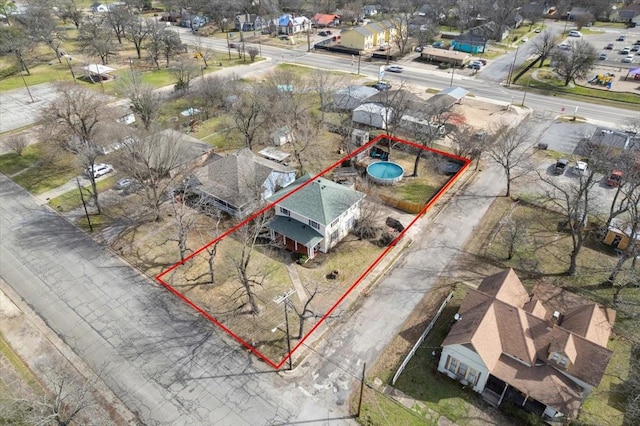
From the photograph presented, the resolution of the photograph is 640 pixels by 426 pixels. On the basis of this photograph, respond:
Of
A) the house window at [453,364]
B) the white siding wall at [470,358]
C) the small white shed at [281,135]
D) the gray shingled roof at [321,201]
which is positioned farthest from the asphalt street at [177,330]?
the small white shed at [281,135]

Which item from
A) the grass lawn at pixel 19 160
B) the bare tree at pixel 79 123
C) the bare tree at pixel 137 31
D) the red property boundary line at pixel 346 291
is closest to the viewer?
the red property boundary line at pixel 346 291

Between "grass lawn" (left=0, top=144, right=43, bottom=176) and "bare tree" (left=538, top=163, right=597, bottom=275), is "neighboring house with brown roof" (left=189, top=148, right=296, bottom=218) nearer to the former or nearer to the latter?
"grass lawn" (left=0, top=144, right=43, bottom=176)

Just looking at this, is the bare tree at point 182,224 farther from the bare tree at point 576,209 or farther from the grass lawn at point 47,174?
the bare tree at point 576,209

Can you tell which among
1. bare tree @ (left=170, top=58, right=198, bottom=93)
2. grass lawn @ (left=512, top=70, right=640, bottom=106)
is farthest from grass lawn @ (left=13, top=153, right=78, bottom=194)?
grass lawn @ (left=512, top=70, right=640, bottom=106)

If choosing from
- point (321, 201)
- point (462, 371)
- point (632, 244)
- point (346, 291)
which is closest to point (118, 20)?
point (321, 201)

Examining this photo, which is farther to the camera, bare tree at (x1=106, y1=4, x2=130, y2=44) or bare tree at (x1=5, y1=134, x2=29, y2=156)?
bare tree at (x1=106, y1=4, x2=130, y2=44)

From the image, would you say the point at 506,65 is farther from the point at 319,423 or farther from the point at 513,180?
the point at 319,423
